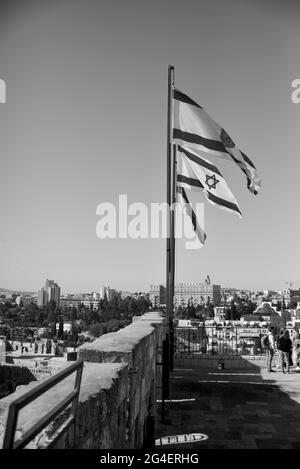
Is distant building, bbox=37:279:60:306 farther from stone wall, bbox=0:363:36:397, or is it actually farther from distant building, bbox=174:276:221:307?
stone wall, bbox=0:363:36:397

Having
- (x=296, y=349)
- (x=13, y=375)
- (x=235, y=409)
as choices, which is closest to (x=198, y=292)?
(x=13, y=375)

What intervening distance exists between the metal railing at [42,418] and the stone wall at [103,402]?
4 cm

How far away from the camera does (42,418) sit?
54.8 inches

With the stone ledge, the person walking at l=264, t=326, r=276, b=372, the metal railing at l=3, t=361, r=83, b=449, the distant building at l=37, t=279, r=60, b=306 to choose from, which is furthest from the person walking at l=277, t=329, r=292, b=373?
the distant building at l=37, t=279, r=60, b=306

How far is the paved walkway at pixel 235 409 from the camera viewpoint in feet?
15.2

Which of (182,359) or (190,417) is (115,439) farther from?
(182,359)

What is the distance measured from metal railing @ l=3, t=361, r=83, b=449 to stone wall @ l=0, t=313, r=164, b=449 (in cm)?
4

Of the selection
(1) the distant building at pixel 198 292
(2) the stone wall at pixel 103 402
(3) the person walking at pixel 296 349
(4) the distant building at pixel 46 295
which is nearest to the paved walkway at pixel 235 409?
(3) the person walking at pixel 296 349

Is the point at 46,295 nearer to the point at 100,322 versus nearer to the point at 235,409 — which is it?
the point at 100,322

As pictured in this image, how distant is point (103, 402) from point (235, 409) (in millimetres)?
4139

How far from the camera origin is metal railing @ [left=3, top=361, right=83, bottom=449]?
3.82 feet

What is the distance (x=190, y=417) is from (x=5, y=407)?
422 cm

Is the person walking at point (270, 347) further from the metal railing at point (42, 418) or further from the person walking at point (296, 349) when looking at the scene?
the metal railing at point (42, 418)
